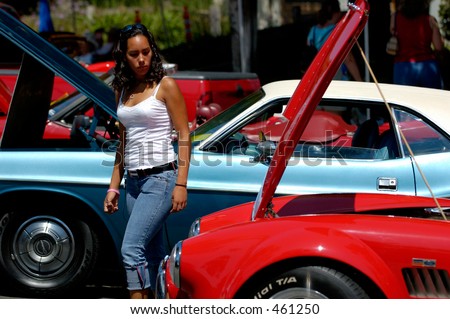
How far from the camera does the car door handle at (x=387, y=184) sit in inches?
222

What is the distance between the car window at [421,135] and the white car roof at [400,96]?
52 millimetres

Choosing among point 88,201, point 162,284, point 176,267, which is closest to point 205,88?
point 88,201

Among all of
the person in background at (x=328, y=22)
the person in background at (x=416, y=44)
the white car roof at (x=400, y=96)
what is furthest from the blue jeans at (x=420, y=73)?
the white car roof at (x=400, y=96)

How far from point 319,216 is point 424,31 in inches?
264

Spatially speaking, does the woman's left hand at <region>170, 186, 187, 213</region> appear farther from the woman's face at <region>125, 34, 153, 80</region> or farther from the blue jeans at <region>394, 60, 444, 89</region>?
the blue jeans at <region>394, 60, 444, 89</region>

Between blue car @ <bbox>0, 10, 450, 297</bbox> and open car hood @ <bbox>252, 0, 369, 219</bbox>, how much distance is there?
57.8 inches

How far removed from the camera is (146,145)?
4738mm

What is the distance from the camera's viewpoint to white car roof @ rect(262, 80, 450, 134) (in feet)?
19.1

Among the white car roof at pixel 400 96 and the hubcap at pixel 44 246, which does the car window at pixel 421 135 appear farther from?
the hubcap at pixel 44 246

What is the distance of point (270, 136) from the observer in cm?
609

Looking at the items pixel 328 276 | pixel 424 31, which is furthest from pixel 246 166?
pixel 424 31

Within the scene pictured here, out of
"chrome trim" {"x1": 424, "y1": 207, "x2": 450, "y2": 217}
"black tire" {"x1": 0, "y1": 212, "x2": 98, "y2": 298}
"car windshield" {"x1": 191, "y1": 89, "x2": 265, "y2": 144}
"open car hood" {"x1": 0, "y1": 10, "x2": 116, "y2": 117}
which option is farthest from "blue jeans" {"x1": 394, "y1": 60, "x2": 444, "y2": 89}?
"chrome trim" {"x1": 424, "y1": 207, "x2": 450, "y2": 217}
